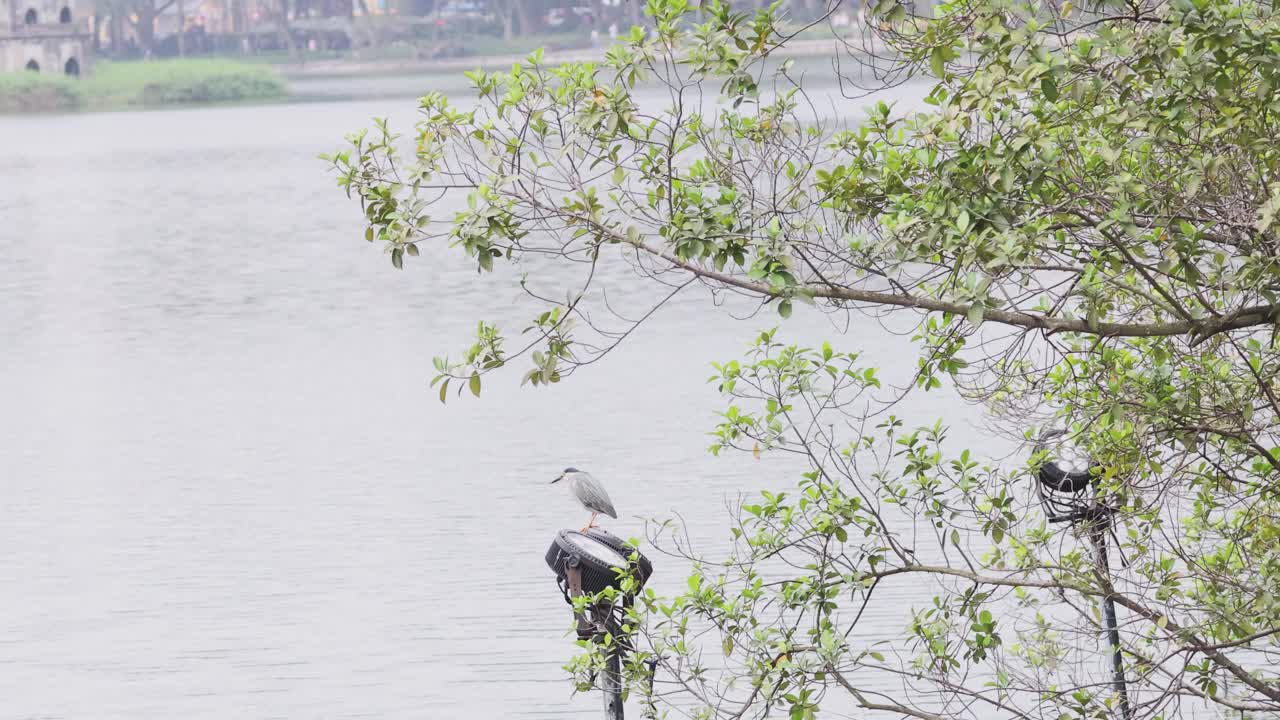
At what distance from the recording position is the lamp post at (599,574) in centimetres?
477

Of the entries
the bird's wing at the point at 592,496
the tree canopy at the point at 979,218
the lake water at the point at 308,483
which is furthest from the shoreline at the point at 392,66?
the tree canopy at the point at 979,218

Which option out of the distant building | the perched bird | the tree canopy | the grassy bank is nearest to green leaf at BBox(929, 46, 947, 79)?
the tree canopy

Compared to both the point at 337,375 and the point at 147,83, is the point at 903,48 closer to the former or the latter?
the point at 337,375

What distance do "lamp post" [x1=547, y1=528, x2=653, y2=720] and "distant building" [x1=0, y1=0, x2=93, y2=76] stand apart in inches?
3410

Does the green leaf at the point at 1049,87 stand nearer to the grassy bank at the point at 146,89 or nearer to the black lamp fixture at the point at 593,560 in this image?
the black lamp fixture at the point at 593,560

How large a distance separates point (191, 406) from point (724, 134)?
33.9ft

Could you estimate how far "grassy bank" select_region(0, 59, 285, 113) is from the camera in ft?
242

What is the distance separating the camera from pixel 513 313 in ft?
59.7

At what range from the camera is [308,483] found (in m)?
11.4

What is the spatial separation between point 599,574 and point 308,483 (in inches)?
273

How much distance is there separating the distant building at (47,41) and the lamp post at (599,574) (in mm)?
86620

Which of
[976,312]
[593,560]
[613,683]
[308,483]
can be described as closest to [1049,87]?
[976,312]

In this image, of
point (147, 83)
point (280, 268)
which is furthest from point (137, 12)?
point (280, 268)

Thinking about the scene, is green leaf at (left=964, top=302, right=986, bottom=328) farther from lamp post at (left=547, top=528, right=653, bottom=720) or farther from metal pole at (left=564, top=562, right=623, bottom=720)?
metal pole at (left=564, top=562, right=623, bottom=720)
